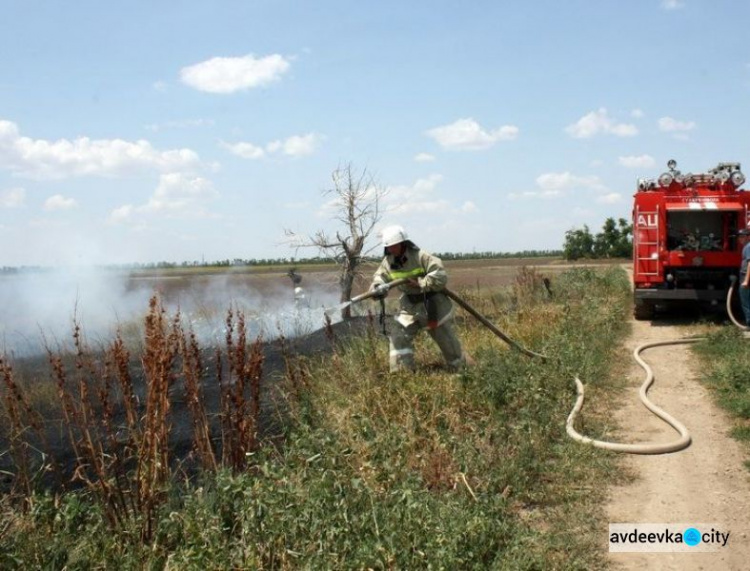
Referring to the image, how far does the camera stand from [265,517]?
3996mm

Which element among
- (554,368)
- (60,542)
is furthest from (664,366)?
(60,542)

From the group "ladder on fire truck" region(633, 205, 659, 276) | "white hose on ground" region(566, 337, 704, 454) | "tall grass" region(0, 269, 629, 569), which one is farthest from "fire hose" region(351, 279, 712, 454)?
"ladder on fire truck" region(633, 205, 659, 276)

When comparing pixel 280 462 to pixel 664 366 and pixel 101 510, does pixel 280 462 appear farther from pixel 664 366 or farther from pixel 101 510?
pixel 664 366

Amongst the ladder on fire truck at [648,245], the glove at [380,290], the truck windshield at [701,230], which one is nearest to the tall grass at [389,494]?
the glove at [380,290]

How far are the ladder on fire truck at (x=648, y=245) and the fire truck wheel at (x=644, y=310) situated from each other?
2.35ft

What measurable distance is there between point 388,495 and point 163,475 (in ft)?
4.88

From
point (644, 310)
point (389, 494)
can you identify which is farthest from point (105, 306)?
point (389, 494)

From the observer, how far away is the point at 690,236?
13320mm

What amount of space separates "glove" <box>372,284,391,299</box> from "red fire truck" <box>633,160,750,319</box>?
7384mm

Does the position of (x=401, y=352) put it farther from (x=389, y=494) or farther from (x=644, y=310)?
(x=644, y=310)

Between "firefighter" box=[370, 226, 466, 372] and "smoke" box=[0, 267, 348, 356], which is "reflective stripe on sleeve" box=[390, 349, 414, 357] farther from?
"smoke" box=[0, 267, 348, 356]

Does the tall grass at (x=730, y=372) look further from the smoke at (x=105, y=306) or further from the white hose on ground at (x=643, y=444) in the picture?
the smoke at (x=105, y=306)

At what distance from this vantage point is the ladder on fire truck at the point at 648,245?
13258 millimetres

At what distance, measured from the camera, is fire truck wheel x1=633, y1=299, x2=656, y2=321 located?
13.8 meters
